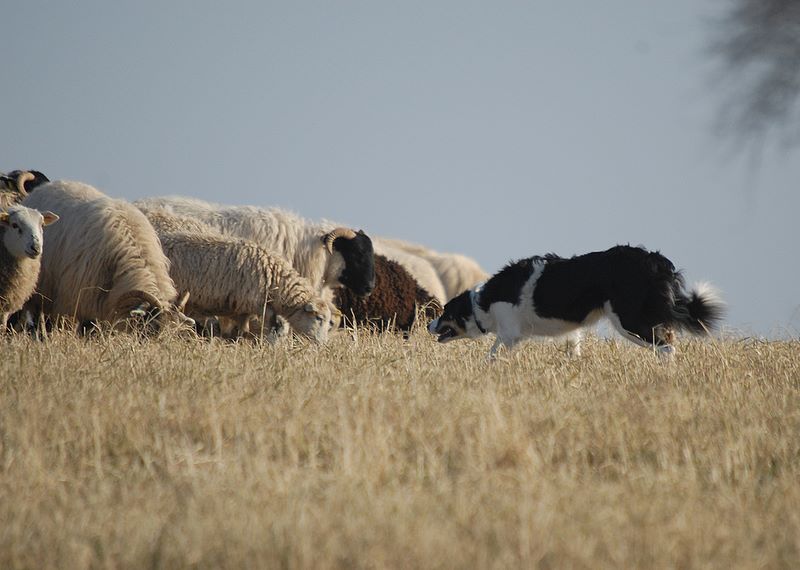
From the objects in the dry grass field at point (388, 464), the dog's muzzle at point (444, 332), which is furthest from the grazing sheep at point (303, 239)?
the dry grass field at point (388, 464)

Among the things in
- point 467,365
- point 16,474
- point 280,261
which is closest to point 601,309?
point 467,365

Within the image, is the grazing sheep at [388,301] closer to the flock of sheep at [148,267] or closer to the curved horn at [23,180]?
the flock of sheep at [148,267]

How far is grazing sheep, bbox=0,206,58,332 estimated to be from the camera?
9.14 m

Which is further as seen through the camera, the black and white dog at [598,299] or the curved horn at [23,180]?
the curved horn at [23,180]

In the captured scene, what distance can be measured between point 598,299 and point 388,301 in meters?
6.63

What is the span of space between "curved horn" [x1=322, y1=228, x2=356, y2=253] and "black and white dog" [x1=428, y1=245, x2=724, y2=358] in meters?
4.52

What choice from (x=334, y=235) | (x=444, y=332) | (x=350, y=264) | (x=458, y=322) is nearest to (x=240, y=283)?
(x=444, y=332)

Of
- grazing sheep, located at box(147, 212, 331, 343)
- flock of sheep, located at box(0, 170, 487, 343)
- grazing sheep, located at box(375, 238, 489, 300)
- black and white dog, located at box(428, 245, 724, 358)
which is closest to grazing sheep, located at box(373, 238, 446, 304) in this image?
grazing sheep, located at box(375, 238, 489, 300)

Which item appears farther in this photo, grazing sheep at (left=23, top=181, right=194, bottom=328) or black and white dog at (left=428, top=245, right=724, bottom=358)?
grazing sheep at (left=23, top=181, right=194, bottom=328)

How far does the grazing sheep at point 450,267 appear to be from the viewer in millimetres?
19797

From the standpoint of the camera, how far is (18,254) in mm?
9258

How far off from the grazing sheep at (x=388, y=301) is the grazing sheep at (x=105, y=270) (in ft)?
14.5

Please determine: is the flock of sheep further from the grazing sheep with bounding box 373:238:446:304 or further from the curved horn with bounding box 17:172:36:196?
the grazing sheep with bounding box 373:238:446:304

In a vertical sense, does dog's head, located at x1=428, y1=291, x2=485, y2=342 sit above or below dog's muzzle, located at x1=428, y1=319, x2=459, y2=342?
above
